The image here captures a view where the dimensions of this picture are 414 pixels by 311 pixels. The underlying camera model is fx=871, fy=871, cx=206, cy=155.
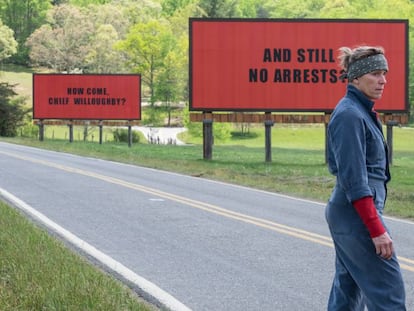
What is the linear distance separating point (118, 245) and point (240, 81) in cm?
2273

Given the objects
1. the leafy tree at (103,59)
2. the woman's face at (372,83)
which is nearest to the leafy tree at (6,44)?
the leafy tree at (103,59)

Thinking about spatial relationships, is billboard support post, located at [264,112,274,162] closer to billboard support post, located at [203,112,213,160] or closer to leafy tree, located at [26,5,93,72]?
billboard support post, located at [203,112,213,160]

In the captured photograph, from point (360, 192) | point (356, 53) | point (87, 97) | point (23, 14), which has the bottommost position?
point (360, 192)

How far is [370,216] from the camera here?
462cm

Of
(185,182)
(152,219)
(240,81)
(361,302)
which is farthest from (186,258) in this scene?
(240,81)

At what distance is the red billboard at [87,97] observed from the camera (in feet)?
178

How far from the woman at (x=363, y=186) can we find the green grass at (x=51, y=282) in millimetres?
2373

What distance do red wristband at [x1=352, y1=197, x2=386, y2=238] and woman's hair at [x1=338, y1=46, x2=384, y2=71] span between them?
2.63 feet

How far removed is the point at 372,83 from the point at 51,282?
3728mm

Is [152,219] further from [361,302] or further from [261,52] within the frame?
[261,52]

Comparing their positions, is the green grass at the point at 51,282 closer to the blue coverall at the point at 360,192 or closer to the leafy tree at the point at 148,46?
the blue coverall at the point at 360,192

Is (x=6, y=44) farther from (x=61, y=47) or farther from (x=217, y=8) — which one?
(x=217, y=8)

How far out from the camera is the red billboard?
54.1m

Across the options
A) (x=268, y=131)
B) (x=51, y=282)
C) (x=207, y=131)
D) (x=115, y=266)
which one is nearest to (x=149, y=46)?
(x=207, y=131)
